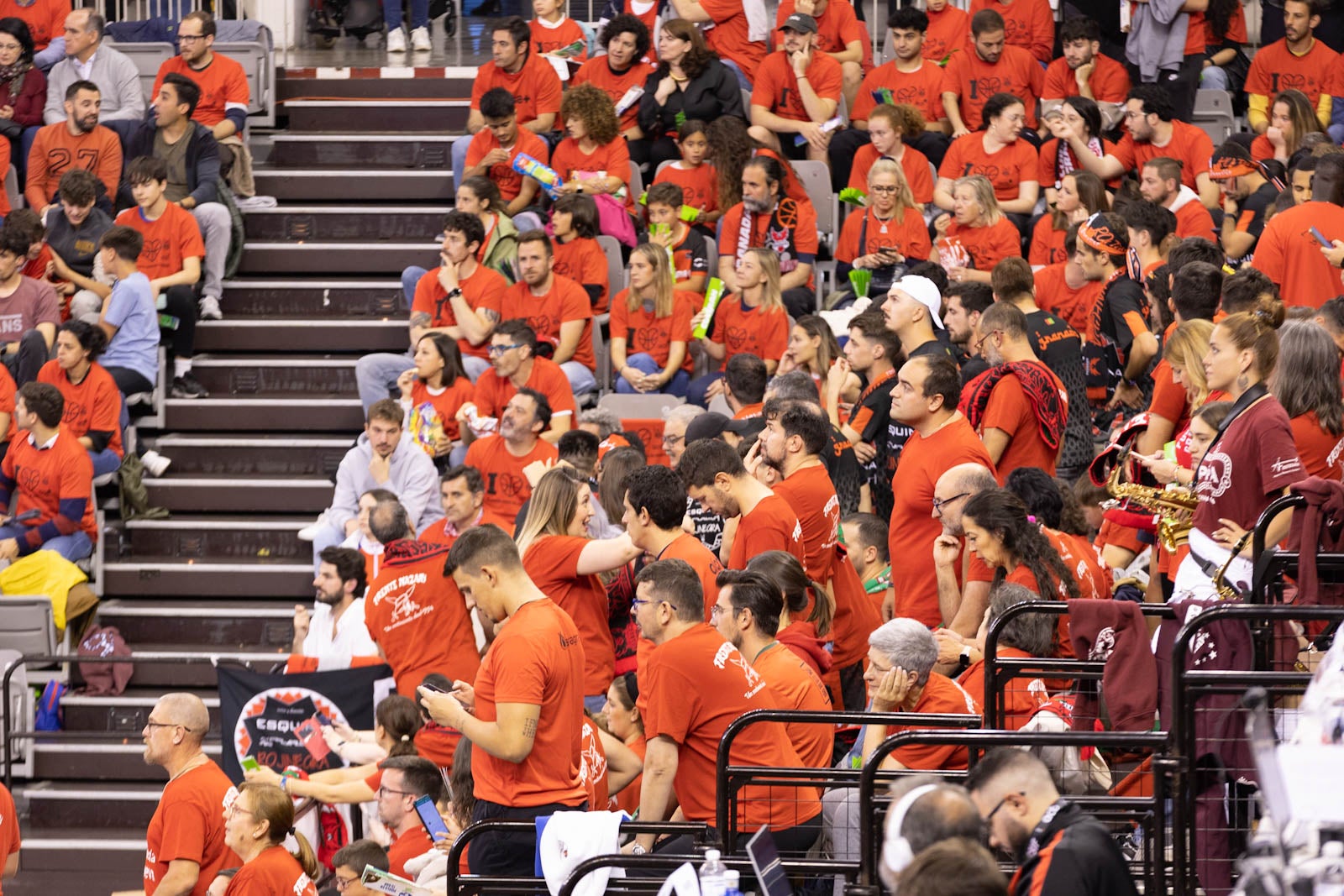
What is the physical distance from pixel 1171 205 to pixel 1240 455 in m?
5.66

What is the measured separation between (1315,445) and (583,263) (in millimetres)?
6423

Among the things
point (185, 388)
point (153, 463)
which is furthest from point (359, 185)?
point (153, 463)

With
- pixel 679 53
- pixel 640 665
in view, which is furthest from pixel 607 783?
pixel 679 53

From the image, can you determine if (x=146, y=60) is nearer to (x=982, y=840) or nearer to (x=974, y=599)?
(x=974, y=599)

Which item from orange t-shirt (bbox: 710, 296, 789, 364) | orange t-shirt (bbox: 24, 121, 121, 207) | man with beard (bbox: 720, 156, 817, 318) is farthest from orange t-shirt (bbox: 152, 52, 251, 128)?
orange t-shirt (bbox: 710, 296, 789, 364)

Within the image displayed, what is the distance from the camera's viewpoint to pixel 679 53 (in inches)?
509

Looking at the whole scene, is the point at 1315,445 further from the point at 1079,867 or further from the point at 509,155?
the point at 509,155

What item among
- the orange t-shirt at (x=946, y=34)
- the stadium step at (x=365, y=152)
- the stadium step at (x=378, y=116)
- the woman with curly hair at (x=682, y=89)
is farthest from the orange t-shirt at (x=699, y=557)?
the stadium step at (x=378, y=116)

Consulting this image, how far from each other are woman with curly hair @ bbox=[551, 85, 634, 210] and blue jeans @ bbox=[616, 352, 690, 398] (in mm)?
1619

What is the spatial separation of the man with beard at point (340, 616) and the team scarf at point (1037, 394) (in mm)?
3544

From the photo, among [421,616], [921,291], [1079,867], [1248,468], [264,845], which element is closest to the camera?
[1079,867]

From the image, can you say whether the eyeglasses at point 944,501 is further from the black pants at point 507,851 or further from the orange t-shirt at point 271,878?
the orange t-shirt at point 271,878

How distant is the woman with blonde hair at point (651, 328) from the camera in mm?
11328

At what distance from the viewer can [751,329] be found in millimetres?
11273
